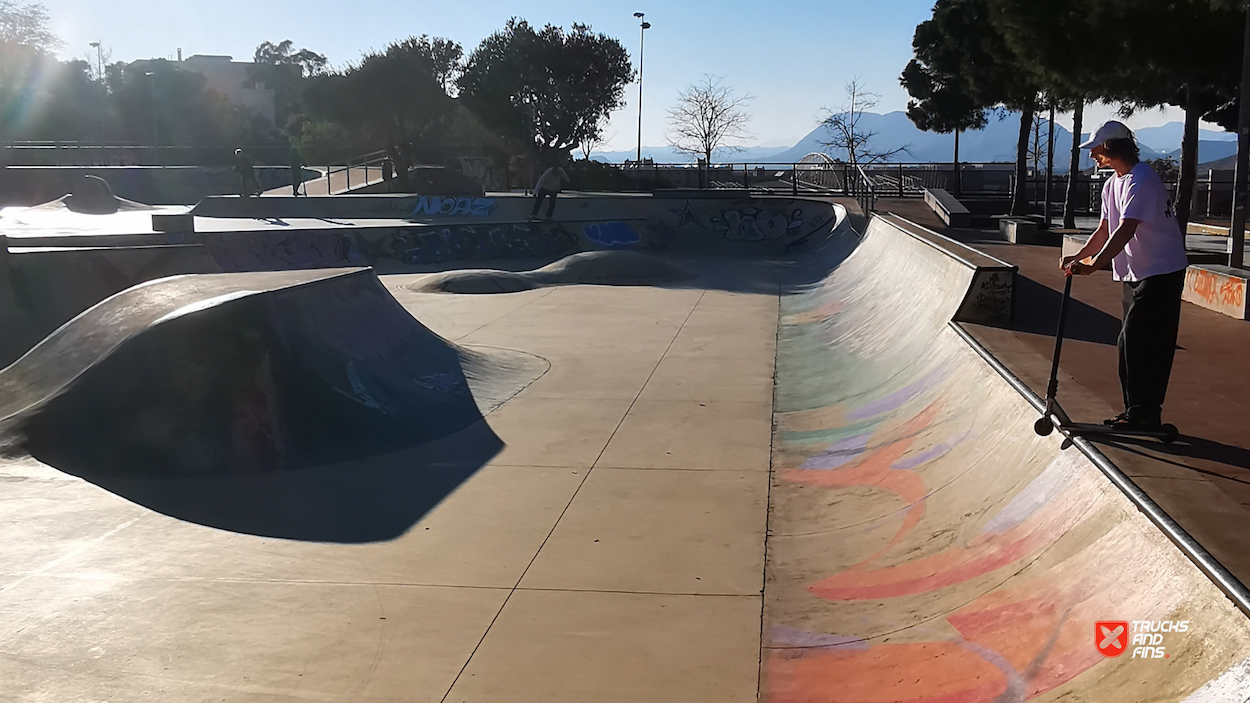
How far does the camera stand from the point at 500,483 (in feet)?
23.8

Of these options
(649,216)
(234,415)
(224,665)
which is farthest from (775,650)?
(649,216)

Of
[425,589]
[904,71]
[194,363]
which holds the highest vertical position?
[904,71]

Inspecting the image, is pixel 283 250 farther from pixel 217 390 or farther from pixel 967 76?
pixel 967 76

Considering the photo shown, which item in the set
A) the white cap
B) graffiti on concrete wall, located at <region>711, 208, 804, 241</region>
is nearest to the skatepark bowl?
the white cap

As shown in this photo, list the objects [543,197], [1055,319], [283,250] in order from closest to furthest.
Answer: [1055,319] → [283,250] → [543,197]

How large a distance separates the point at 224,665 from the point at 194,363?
4107mm

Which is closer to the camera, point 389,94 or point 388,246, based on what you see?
point 388,246

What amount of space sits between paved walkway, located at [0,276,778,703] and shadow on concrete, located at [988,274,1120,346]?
269 cm

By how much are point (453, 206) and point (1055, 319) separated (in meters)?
24.3

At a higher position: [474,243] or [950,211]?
[950,211]

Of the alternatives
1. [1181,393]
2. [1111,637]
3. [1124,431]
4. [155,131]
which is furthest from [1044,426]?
[155,131]

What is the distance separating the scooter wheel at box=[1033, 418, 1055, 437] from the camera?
5.00m

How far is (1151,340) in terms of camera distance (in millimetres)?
4816

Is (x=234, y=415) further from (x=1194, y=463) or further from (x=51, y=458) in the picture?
(x=1194, y=463)
